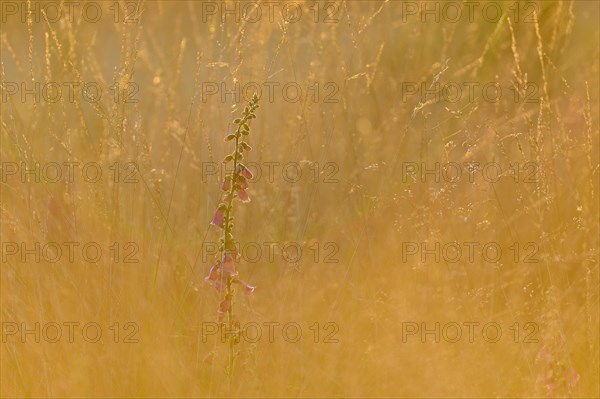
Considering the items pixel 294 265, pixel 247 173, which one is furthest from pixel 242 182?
pixel 294 265

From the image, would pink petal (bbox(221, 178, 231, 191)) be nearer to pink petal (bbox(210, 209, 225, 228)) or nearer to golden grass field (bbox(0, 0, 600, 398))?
pink petal (bbox(210, 209, 225, 228))

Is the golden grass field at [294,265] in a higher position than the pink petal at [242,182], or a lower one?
lower

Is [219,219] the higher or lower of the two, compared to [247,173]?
lower

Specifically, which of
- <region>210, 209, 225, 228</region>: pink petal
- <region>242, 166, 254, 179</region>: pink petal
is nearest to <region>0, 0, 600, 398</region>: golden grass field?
<region>210, 209, 225, 228</region>: pink petal

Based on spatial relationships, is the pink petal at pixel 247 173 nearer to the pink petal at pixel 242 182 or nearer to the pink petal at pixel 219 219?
the pink petal at pixel 242 182

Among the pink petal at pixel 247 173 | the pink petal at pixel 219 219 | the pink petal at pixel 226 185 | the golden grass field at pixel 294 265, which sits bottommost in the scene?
the golden grass field at pixel 294 265

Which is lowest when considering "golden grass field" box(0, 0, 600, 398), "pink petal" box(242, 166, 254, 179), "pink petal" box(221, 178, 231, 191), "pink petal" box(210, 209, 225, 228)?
"golden grass field" box(0, 0, 600, 398)

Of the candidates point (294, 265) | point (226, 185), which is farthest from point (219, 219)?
point (294, 265)

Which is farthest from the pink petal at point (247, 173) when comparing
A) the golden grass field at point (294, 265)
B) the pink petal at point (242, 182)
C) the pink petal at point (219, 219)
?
the golden grass field at point (294, 265)

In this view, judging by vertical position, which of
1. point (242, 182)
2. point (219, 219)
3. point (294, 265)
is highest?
point (242, 182)

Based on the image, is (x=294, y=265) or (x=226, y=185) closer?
(x=226, y=185)

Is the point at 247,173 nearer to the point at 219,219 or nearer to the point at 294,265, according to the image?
the point at 219,219

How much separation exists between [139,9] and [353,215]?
1266mm

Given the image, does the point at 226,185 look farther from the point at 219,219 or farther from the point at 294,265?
the point at 294,265
